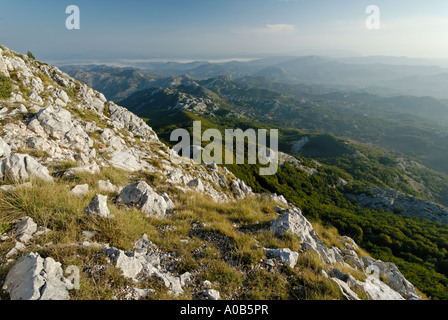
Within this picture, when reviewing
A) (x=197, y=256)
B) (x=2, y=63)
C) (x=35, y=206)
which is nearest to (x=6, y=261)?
(x=35, y=206)

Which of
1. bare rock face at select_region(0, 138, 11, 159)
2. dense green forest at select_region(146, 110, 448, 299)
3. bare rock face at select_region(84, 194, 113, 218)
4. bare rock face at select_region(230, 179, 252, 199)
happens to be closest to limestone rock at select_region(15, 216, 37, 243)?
bare rock face at select_region(84, 194, 113, 218)

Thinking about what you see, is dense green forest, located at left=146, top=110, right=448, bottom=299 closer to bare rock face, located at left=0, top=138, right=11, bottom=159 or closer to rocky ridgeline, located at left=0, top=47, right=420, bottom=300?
rocky ridgeline, located at left=0, top=47, right=420, bottom=300

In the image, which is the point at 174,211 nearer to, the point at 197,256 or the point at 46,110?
the point at 197,256

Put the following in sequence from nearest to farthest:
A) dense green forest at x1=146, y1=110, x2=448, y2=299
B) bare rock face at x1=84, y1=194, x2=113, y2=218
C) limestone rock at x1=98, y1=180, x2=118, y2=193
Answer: bare rock face at x1=84, y1=194, x2=113, y2=218 < limestone rock at x1=98, y1=180, x2=118, y2=193 < dense green forest at x1=146, y1=110, x2=448, y2=299

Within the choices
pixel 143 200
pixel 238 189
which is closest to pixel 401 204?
pixel 238 189

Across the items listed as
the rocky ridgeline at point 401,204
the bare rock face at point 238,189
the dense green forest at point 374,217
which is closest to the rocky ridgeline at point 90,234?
the bare rock face at point 238,189
